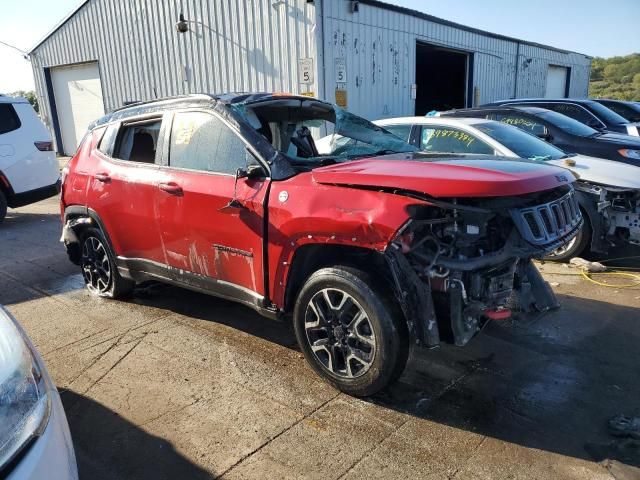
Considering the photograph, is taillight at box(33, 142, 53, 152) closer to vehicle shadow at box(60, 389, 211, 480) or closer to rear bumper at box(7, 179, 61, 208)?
rear bumper at box(7, 179, 61, 208)

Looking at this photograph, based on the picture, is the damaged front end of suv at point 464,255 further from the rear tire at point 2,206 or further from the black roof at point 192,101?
the rear tire at point 2,206

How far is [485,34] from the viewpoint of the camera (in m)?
17.3

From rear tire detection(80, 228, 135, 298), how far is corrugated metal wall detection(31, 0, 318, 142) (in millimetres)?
6960

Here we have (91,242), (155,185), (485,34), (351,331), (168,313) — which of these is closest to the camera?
(351,331)

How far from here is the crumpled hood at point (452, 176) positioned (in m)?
2.78

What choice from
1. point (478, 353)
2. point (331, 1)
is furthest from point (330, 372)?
point (331, 1)

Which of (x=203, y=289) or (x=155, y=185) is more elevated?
(x=155, y=185)

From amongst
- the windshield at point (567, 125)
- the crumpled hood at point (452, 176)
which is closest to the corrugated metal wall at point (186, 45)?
the windshield at point (567, 125)

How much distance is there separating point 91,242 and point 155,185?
1414mm

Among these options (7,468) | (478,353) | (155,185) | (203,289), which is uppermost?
(155,185)

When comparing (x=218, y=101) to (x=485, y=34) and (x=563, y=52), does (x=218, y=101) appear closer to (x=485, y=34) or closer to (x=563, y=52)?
(x=485, y=34)

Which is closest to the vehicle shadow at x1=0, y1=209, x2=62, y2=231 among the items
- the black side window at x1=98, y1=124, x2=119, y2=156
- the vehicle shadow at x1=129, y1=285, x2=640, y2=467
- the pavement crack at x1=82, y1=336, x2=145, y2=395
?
the black side window at x1=98, y1=124, x2=119, y2=156

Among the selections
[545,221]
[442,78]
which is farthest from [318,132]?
[442,78]

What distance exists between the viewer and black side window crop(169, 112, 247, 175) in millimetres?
3684
